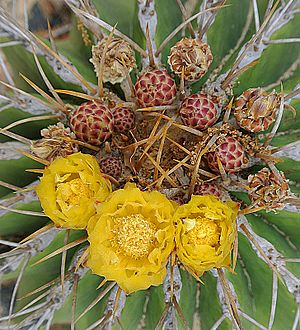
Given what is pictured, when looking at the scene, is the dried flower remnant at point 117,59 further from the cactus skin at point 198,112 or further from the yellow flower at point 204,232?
the yellow flower at point 204,232

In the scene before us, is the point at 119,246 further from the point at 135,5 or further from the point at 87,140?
the point at 135,5

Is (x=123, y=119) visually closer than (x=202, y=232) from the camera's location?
No

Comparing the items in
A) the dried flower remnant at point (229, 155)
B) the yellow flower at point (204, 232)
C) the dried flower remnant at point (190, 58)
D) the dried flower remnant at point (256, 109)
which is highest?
the dried flower remnant at point (190, 58)

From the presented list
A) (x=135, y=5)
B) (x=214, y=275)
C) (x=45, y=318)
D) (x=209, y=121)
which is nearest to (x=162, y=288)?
(x=214, y=275)

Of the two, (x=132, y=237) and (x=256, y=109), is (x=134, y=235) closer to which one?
(x=132, y=237)

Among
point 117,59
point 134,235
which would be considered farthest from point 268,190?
point 117,59

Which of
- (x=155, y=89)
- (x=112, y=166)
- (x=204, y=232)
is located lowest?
(x=204, y=232)

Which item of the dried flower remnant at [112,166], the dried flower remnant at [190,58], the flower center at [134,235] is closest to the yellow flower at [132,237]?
the flower center at [134,235]
